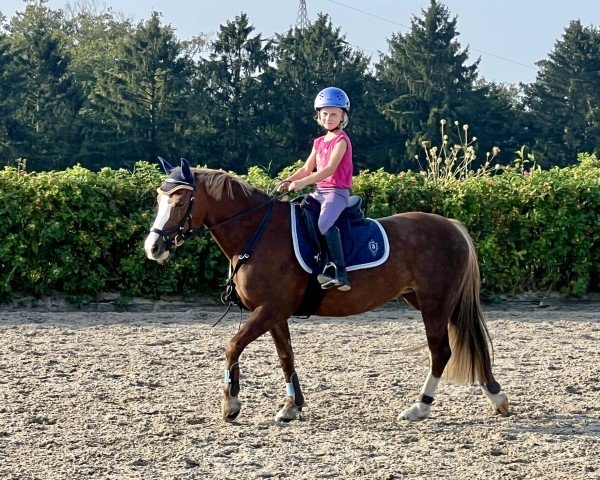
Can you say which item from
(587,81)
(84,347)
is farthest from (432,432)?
(587,81)

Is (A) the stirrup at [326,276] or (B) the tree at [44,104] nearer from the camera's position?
(A) the stirrup at [326,276]

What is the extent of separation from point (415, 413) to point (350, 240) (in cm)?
124

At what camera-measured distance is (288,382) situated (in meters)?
6.68

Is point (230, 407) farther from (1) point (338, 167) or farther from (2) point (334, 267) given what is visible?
(1) point (338, 167)

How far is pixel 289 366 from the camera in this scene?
6754 millimetres

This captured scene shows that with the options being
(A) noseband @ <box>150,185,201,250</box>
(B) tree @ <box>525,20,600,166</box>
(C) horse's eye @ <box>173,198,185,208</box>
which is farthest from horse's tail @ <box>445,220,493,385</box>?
(B) tree @ <box>525,20,600,166</box>

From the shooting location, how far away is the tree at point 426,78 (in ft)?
160

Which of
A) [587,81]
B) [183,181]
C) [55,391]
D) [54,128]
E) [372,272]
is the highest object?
[587,81]

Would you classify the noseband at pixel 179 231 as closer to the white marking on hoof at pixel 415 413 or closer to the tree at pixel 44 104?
the white marking on hoof at pixel 415 413

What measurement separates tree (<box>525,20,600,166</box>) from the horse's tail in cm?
4158

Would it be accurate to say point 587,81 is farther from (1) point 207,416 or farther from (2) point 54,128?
(1) point 207,416

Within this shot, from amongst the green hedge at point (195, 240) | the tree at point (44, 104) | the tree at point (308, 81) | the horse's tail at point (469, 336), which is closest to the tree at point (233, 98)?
the tree at point (308, 81)

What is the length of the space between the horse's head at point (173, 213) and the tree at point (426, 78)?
132ft

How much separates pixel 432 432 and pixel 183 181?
2260 millimetres
